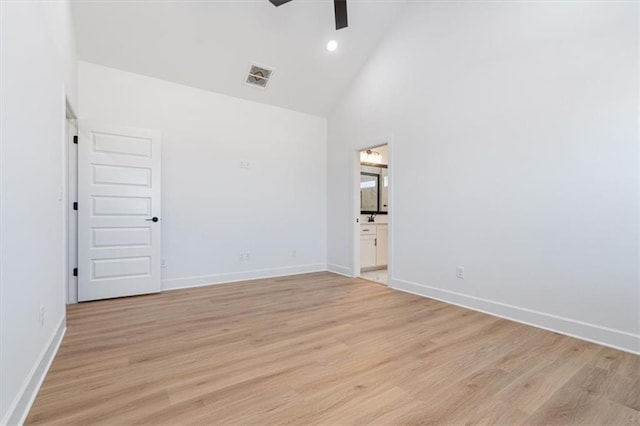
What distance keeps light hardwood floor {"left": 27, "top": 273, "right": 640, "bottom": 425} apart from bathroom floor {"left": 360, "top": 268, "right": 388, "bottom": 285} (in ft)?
4.67

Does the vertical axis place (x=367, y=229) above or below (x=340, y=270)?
above

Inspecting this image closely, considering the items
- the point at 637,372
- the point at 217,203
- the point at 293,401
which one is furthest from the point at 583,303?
the point at 217,203

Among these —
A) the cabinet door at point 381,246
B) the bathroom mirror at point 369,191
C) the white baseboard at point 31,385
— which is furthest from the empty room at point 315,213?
the bathroom mirror at point 369,191

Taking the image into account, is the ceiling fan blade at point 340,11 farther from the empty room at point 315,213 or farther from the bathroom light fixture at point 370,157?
the bathroom light fixture at point 370,157

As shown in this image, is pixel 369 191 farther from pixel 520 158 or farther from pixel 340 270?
pixel 520 158

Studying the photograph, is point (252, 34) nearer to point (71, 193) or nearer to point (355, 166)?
point (355, 166)

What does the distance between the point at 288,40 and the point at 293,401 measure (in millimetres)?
4066

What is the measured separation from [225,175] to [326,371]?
3272 millimetres

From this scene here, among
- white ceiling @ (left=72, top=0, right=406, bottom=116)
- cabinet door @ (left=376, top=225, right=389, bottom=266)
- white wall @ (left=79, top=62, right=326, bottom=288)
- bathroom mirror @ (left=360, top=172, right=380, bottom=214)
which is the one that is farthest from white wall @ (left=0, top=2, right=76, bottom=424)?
bathroom mirror @ (left=360, top=172, right=380, bottom=214)

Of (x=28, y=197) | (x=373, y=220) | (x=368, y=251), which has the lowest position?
(x=368, y=251)

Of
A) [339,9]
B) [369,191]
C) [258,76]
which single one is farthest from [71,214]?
[369,191]

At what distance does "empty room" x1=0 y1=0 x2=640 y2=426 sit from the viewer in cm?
168

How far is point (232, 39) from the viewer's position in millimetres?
3818

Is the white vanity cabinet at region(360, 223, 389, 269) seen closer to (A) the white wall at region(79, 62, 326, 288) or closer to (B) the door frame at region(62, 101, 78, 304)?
(A) the white wall at region(79, 62, 326, 288)
